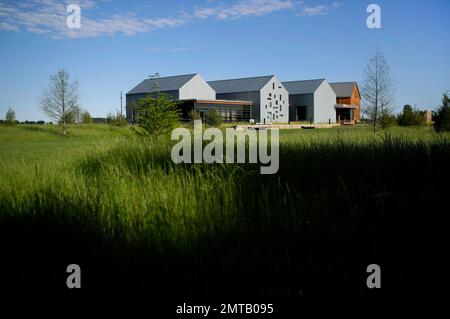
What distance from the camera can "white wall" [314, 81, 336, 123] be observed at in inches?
2594

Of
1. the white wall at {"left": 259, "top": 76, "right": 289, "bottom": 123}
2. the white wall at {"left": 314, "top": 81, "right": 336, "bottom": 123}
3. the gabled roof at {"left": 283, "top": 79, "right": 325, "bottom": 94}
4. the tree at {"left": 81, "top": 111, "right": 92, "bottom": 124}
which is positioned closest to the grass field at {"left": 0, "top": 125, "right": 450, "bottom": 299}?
the tree at {"left": 81, "top": 111, "right": 92, "bottom": 124}

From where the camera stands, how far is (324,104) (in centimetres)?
6756

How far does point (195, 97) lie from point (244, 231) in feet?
165

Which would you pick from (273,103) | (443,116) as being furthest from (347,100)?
(443,116)

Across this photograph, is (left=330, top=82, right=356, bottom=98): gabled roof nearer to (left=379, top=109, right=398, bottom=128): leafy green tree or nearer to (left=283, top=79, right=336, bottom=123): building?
(left=283, top=79, right=336, bottom=123): building

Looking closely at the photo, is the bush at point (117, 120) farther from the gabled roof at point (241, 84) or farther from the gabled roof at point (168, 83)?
the gabled roof at point (241, 84)

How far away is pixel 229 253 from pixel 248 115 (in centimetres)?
5416

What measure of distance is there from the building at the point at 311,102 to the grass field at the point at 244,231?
59374 mm

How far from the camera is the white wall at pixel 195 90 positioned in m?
52.6

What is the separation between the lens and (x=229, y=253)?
4543 millimetres

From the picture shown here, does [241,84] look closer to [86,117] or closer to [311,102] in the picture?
[311,102]

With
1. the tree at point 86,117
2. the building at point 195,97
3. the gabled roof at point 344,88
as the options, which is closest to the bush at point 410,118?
the building at point 195,97
